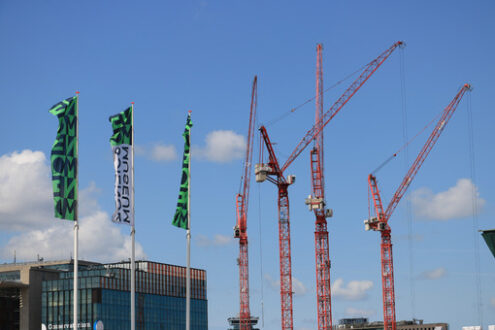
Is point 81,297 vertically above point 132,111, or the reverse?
point 132,111

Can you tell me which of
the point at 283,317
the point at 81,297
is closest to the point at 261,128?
the point at 283,317

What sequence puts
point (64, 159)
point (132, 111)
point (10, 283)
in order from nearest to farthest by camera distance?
point (64, 159), point (132, 111), point (10, 283)

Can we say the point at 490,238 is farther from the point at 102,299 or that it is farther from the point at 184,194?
the point at 102,299

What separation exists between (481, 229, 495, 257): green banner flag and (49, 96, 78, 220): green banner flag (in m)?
68.3

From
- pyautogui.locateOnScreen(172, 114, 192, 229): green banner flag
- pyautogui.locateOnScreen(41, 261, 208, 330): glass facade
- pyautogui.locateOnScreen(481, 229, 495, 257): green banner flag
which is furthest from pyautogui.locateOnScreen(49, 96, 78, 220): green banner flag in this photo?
pyautogui.locateOnScreen(41, 261, 208, 330): glass facade

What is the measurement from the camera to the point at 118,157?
69312 millimetres

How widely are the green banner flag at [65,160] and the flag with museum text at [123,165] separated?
148 inches

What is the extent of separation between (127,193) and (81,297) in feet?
375

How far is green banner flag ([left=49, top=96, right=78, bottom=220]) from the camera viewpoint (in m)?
64.6

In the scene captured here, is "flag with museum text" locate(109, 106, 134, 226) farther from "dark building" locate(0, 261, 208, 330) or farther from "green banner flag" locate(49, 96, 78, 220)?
"dark building" locate(0, 261, 208, 330)

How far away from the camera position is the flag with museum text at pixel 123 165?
67625 mm

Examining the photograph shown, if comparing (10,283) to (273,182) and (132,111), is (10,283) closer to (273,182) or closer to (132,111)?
(273,182)

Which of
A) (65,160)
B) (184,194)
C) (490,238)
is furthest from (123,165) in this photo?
(490,238)

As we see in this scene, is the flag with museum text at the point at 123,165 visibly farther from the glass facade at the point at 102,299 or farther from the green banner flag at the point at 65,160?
the glass facade at the point at 102,299
